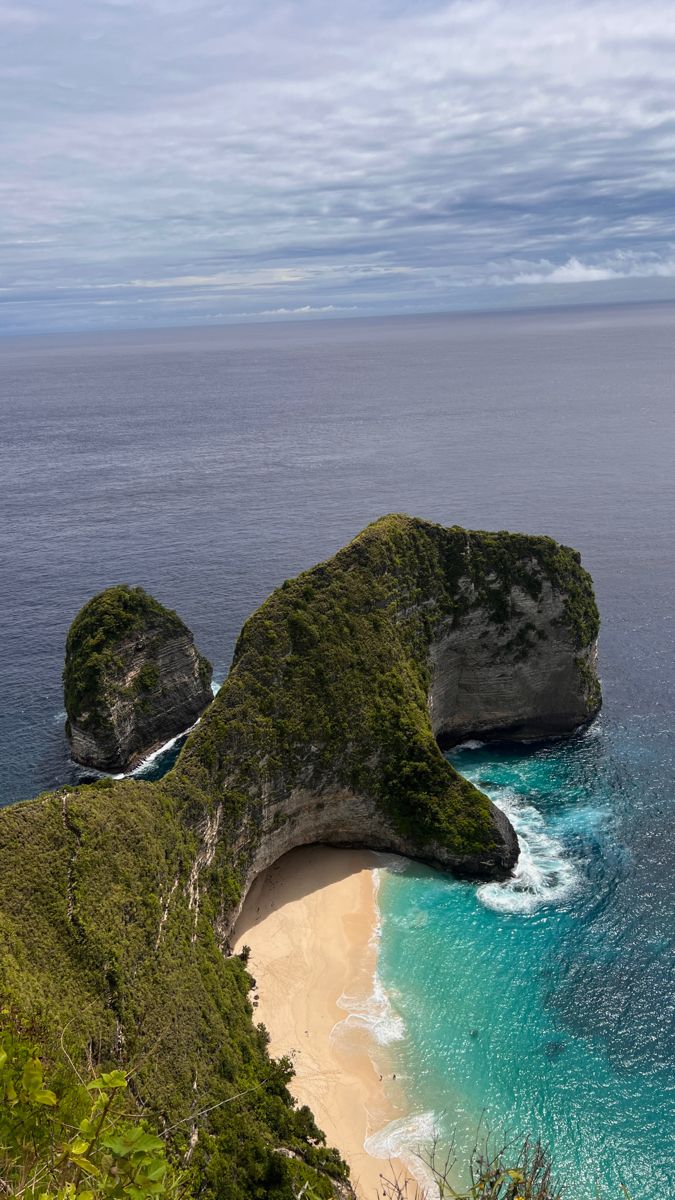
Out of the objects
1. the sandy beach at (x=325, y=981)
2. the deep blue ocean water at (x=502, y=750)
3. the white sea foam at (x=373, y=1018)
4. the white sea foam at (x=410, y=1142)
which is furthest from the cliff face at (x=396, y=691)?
the white sea foam at (x=410, y=1142)

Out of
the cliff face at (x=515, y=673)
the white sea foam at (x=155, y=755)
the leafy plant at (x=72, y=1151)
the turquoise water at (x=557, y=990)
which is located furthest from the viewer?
the cliff face at (x=515, y=673)

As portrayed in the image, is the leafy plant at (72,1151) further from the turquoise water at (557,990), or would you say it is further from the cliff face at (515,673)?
the cliff face at (515,673)

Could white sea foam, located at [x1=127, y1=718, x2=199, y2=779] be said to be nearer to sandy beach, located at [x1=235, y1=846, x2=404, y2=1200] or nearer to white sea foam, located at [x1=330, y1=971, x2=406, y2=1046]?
sandy beach, located at [x1=235, y1=846, x2=404, y2=1200]

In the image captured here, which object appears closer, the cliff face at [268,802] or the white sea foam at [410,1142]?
the cliff face at [268,802]

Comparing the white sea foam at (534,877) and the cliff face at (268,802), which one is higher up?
the cliff face at (268,802)

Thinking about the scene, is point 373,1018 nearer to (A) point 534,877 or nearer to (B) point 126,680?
(A) point 534,877

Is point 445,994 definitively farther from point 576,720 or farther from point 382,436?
point 382,436
